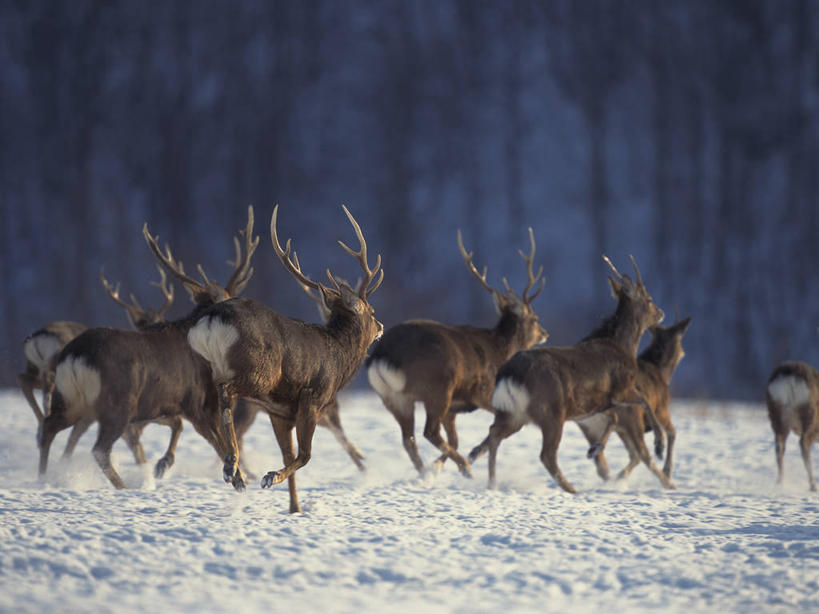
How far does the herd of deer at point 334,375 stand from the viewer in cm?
557

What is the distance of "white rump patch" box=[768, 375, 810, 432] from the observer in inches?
368

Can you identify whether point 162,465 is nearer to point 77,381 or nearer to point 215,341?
point 77,381

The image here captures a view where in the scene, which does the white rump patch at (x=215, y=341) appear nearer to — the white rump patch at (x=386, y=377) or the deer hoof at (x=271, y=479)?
the deer hoof at (x=271, y=479)

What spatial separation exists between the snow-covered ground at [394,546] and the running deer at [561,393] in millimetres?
419

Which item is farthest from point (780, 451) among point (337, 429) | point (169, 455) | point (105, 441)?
point (105, 441)

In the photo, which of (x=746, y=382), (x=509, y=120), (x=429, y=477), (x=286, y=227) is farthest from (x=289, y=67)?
(x=429, y=477)

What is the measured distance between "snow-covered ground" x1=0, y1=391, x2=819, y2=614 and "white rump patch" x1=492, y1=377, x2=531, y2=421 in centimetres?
67

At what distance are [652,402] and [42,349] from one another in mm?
6055

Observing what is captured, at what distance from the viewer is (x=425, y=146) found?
35188 millimetres

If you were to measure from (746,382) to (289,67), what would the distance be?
1972 centimetres

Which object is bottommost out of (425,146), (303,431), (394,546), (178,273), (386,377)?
(394,546)

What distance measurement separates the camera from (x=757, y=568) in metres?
4.90

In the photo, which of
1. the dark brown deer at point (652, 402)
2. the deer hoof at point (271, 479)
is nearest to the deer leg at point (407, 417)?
the dark brown deer at point (652, 402)

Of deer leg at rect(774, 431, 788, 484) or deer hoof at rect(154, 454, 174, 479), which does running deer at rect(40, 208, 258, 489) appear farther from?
deer leg at rect(774, 431, 788, 484)
